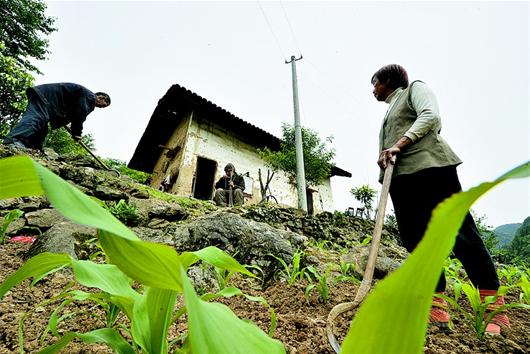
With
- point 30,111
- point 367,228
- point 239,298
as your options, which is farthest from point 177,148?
point 239,298

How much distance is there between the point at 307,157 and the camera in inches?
422

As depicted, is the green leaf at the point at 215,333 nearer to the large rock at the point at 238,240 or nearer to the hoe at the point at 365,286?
the hoe at the point at 365,286

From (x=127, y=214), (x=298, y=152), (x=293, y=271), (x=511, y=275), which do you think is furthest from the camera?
(x=298, y=152)

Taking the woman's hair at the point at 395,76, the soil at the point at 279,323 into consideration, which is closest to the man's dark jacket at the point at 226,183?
the soil at the point at 279,323

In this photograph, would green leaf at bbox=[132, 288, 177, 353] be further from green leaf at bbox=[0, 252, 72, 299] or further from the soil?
the soil

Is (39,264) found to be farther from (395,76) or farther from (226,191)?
(226,191)

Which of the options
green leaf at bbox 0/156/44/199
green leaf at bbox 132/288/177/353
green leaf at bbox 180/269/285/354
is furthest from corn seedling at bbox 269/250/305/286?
green leaf at bbox 0/156/44/199

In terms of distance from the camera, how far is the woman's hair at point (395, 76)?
2.01m

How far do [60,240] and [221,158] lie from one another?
28.4ft

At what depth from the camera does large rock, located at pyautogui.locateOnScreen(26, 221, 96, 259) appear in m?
1.84

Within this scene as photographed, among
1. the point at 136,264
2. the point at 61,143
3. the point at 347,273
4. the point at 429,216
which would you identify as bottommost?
the point at 347,273

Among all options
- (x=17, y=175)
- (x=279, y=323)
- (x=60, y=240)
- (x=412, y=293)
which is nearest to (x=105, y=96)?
(x=60, y=240)

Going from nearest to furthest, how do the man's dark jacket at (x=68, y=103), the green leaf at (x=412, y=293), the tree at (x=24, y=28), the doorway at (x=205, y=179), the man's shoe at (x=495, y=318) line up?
the green leaf at (x=412, y=293), the man's shoe at (x=495, y=318), the man's dark jacket at (x=68, y=103), the doorway at (x=205, y=179), the tree at (x=24, y=28)

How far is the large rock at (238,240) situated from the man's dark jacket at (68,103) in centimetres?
302
